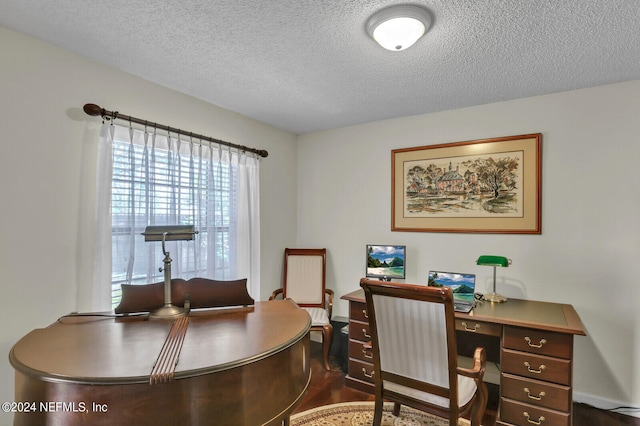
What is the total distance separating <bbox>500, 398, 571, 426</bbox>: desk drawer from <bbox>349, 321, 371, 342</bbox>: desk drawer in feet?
3.44

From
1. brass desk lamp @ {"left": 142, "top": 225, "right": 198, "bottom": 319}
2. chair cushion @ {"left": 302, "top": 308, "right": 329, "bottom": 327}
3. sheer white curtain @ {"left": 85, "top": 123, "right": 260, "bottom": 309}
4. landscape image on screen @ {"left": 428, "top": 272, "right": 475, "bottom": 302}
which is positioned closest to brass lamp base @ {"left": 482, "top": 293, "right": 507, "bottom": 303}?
landscape image on screen @ {"left": 428, "top": 272, "right": 475, "bottom": 302}

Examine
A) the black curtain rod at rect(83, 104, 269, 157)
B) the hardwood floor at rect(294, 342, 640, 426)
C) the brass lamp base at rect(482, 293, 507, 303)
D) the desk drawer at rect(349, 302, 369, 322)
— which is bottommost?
the hardwood floor at rect(294, 342, 640, 426)

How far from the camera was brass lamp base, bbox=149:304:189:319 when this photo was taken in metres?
1.67

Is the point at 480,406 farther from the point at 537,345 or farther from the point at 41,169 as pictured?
the point at 41,169

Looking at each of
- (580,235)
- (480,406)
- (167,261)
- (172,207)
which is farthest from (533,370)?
(172,207)

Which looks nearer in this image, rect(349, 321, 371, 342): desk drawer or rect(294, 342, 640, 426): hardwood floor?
rect(294, 342, 640, 426): hardwood floor

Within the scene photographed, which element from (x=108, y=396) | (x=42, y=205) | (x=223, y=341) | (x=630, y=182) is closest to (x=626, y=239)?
(x=630, y=182)

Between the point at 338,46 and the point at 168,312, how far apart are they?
70.0 inches

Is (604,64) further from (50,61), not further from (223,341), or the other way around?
(50,61)

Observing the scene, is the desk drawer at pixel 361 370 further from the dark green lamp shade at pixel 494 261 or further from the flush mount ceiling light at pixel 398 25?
the flush mount ceiling light at pixel 398 25

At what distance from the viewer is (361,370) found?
2.83 meters

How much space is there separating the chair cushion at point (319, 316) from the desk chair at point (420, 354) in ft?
3.67

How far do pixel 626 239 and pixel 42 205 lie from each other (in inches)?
158

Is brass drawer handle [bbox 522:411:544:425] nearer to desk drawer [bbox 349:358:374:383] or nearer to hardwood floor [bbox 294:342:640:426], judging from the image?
hardwood floor [bbox 294:342:640:426]
